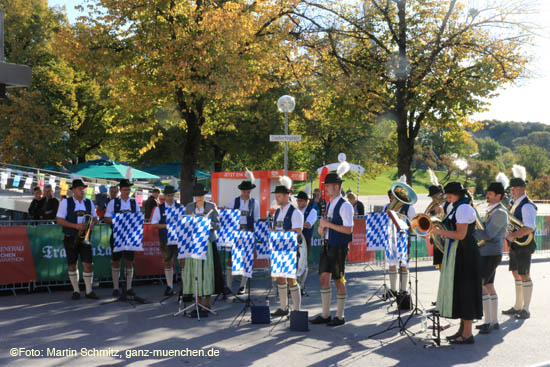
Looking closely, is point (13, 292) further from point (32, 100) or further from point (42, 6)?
point (42, 6)

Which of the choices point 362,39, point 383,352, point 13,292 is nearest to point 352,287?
point 383,352

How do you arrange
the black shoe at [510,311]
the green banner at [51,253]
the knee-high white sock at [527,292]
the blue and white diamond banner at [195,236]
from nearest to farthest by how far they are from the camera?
the blue and white diamond banner at [195,236] < the knee-high white sock at [527,292] < the black shoe at [510,311] < the green banner at [51,253]

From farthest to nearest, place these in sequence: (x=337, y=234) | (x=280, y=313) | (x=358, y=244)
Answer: (x=358, y=244), (x=280, y=313), (x=337, y=234)

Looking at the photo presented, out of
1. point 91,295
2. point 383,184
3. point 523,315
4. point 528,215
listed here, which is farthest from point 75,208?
point 383,184

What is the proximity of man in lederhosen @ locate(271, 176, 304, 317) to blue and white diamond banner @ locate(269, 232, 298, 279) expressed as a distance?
0.94 ft

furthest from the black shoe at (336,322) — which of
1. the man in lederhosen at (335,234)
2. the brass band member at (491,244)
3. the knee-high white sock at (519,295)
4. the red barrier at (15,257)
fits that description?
the red barrier at (15,257)

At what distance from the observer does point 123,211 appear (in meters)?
11.3

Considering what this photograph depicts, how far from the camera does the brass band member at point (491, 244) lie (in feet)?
27.8

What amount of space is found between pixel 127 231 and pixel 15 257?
2.56 metres

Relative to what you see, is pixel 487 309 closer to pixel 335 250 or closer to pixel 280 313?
pixel 335 250

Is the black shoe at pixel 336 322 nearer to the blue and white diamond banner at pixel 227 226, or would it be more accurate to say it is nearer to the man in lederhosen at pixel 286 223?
the man in lederhosen at pixel 286 223

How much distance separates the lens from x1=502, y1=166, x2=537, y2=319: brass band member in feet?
31.0

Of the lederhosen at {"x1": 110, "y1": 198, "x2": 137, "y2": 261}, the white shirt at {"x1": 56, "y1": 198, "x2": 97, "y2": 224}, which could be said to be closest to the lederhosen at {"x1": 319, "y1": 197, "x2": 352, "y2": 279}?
the lederhosen at {"x1": 110, "y1": 198, "x2": 137, "y2": 261}

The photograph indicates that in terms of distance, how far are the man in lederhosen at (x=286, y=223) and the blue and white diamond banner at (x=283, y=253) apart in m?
0.29
